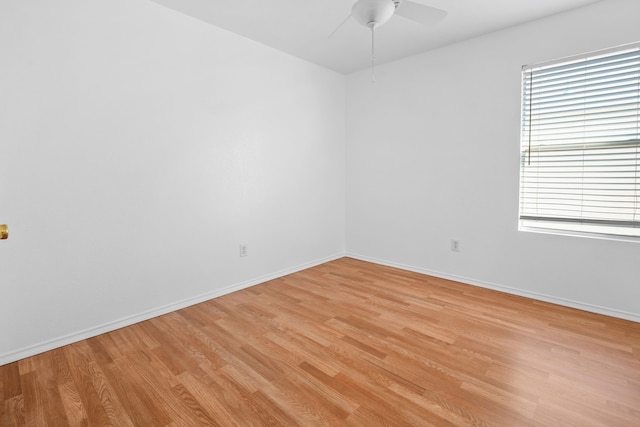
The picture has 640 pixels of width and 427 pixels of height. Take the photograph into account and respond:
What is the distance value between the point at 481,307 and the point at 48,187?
3.44 metres

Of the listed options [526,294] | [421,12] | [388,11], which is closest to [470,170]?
[526,294]

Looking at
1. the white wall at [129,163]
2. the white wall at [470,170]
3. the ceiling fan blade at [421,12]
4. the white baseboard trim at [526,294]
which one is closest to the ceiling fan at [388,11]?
the ceiling fan blade at [421,12]

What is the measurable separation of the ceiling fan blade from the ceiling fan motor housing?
107mm

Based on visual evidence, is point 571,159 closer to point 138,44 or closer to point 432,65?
point 432,65

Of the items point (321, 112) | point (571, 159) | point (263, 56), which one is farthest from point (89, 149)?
point (571, 159)

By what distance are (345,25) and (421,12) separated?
114 centimetres

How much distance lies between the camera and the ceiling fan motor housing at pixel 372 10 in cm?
169

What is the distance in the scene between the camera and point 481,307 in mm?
2748

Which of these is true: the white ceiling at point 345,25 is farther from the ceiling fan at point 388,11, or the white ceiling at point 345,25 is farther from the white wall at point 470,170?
the ceiling fan at point 388,11

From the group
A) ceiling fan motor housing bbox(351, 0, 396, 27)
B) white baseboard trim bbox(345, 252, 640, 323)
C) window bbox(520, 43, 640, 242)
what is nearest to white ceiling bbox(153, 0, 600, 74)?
window bbox(520, 43, 640, 242)

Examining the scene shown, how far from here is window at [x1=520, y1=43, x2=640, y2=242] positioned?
8.09 ft

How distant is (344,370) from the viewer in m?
1.87

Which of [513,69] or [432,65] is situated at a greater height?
[432,65]

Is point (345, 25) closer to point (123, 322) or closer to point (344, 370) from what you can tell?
point (344, 370)
